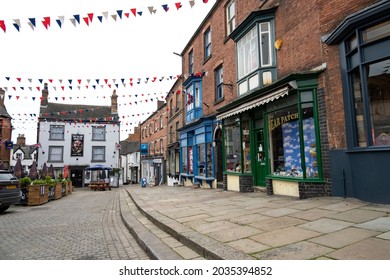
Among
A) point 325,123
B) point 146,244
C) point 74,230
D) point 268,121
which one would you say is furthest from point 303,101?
point 74,230

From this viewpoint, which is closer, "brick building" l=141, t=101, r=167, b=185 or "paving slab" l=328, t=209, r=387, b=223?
"paving slab" l=328, t=209, r=387, b=223

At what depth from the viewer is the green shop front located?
700 centimetres

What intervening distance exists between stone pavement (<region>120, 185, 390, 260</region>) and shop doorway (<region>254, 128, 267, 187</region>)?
2.92 metres

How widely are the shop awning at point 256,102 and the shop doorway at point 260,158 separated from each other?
3.55ft

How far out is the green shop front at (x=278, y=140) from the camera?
6996 millimetres

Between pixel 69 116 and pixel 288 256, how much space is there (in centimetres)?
3556

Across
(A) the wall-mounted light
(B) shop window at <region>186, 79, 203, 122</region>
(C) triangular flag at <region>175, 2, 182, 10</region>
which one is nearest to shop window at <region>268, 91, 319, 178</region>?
(A) the wall-mounted light

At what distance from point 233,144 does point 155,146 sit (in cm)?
1901

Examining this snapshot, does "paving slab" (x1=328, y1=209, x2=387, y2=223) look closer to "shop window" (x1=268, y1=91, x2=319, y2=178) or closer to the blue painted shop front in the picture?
"shop window" (x1=268, y1=91, x2=319, y2=178)

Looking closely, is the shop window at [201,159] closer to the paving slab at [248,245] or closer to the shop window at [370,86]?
the shop window at [370,86]

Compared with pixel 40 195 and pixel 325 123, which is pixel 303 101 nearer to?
pixel 325 123

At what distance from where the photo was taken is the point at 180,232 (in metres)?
4.53

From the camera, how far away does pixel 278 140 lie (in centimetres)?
848

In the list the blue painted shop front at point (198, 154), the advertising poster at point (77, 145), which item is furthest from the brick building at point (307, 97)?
the advertising poster at point (77, 145)
